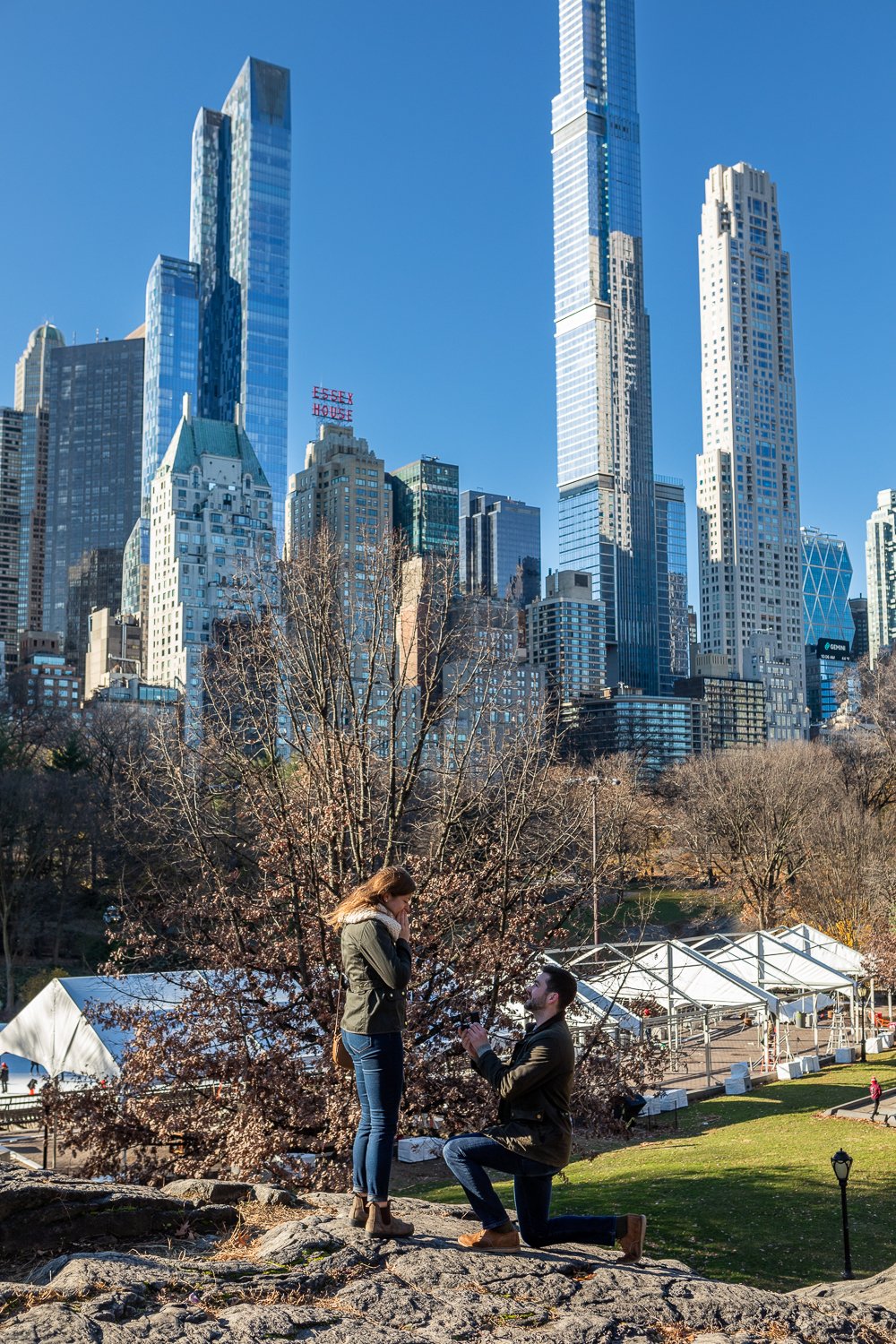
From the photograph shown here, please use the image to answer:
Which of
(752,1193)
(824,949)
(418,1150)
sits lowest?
(418,1150)

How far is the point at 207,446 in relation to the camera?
16762 centimetres

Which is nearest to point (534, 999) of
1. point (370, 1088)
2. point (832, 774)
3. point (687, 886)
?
point (370, 1088)

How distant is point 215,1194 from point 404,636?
9.05 metres

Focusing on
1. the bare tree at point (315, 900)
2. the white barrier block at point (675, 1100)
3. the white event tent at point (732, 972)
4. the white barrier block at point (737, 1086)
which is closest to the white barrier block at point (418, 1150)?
the bare tree at point (315, 900)

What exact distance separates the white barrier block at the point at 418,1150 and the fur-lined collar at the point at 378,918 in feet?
38.6

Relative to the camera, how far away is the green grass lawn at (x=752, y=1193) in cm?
1013

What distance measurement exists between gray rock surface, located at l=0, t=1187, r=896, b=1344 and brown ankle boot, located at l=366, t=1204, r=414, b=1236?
0.04m

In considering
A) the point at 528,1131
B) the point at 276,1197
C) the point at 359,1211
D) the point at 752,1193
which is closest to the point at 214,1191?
the point at 276,1197

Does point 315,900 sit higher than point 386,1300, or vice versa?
point 315,900

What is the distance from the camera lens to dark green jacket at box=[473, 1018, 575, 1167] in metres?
5.41

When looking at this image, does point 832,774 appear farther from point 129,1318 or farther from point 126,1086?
point 129,1318

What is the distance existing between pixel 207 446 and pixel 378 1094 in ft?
555

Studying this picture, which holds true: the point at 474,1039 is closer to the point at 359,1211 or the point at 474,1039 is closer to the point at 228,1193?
the point at 359,1211

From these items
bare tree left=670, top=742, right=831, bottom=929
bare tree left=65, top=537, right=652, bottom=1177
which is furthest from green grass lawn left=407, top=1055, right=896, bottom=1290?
bare tree left=670, top=742, right=831, bottom=929
